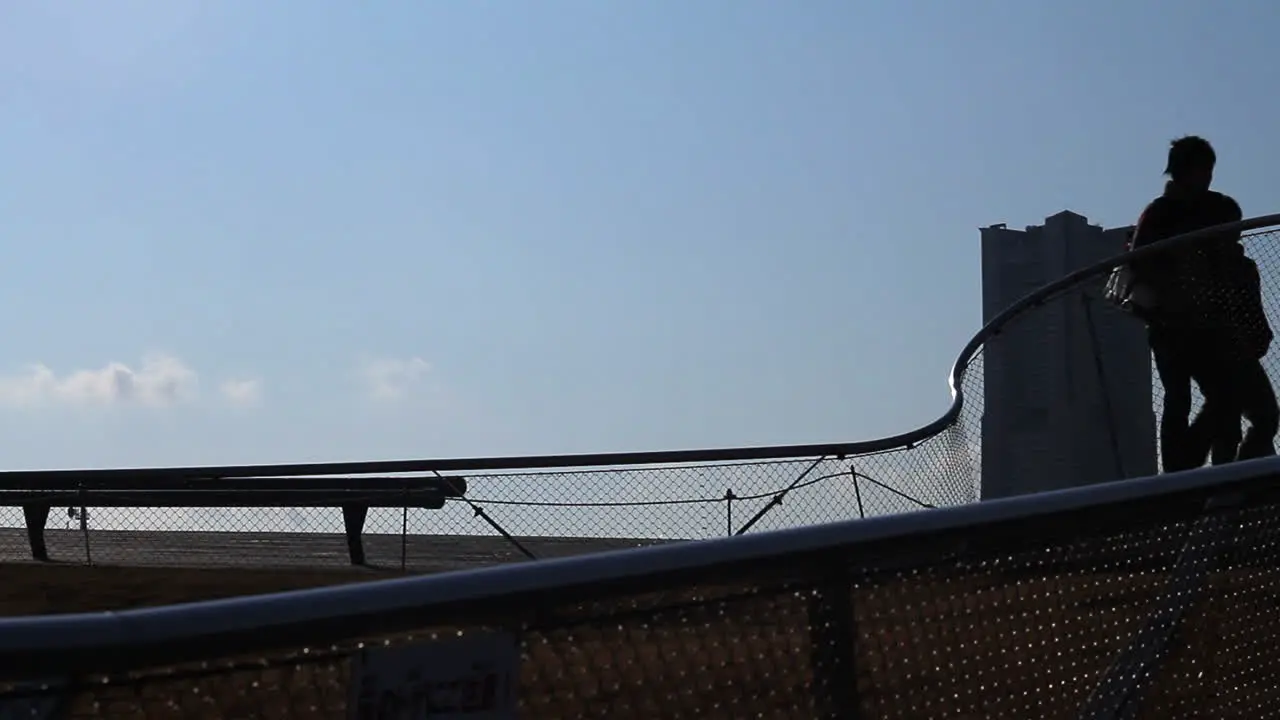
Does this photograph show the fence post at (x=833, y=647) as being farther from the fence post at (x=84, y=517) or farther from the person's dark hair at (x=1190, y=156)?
the fence post at (x=84, y=517)

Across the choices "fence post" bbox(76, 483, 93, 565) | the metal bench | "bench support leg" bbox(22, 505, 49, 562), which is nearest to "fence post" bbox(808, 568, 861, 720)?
the metal bench

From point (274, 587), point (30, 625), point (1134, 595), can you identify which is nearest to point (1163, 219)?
point (274, 587)

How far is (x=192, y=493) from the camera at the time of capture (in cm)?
1076

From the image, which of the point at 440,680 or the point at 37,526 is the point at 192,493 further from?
the point at 440,680

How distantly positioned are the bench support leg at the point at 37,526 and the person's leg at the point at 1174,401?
23.7 ft

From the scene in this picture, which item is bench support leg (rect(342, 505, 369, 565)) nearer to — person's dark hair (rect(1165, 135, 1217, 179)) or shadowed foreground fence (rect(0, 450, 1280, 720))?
person's dark hair (rect(1165, 135, 1217, 179))

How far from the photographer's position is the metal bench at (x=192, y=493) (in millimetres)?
10359

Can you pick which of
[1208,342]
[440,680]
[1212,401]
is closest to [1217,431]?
[1212,401]

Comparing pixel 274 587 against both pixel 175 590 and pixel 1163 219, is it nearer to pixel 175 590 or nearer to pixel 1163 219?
pixel 175 590

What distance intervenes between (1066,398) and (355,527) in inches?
177

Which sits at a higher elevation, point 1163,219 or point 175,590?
point 1163,219

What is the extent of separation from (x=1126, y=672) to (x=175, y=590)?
24.5ft

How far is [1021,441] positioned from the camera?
9.12 m

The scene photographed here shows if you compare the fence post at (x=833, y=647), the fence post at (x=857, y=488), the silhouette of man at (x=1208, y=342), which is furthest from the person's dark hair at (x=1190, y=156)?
the fence post at (x=833, y=647)
